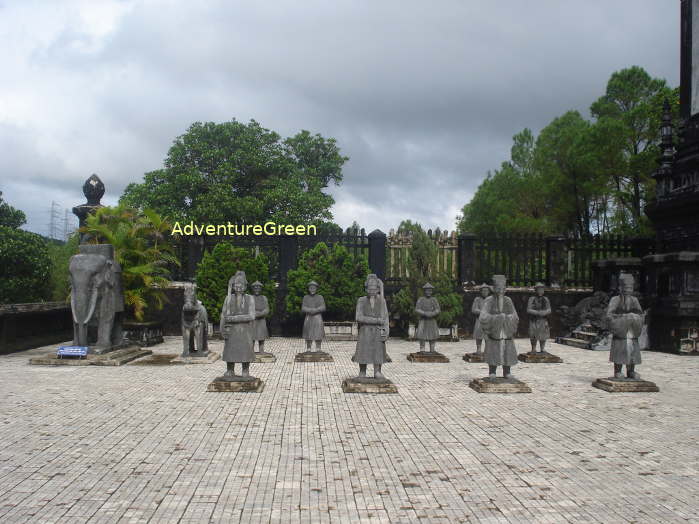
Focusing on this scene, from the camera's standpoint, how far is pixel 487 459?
629cm

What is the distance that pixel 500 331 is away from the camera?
33.1ft

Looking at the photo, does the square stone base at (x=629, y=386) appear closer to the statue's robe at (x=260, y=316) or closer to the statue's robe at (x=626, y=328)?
the statue's robe at (x=626, y=328)

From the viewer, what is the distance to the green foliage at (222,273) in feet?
59.7

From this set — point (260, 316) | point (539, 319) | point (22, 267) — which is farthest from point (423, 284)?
point (22, 267)

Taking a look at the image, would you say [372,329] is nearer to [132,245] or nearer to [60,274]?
[132,245]

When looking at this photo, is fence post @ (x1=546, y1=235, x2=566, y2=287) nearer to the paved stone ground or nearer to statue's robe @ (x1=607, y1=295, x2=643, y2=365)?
the paved stone ground

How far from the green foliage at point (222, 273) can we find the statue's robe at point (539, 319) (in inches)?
316

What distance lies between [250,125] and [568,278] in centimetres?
2011

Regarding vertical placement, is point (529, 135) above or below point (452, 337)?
above

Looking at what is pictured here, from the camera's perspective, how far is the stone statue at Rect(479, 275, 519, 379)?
33.1ft

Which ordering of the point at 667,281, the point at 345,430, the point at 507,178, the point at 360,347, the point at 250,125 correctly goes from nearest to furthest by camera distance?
the point at 345,430 → the point at 360,347 → the point at 667,281 → the point at 250,125 → the point at 507,178

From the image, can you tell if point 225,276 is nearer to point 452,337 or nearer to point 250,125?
point 452,337

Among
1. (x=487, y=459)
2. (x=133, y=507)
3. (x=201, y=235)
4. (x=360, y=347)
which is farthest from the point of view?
(x=201, y=235)

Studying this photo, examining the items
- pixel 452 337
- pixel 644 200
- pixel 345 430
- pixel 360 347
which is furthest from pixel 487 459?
pixel 644 200
